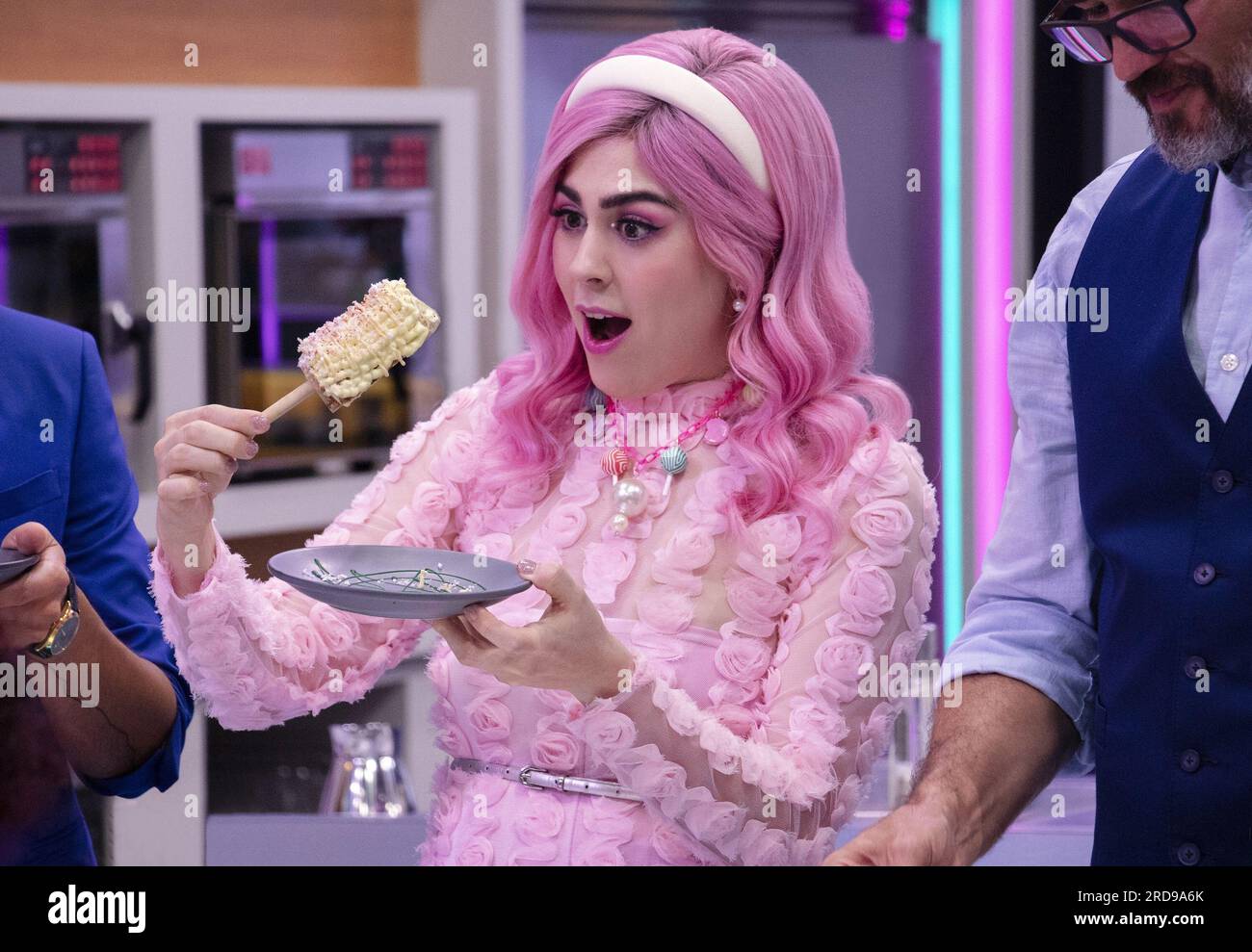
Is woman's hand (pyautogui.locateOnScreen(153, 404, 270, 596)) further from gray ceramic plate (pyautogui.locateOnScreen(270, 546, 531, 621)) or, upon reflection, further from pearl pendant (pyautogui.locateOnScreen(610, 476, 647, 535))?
pearl pendant (pyautogui.locateOnScreen(610, 476, 647, 535))

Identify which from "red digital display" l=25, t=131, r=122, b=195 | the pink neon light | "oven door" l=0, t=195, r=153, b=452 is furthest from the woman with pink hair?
"red digital display" l=25, t=131, r=122, b=195

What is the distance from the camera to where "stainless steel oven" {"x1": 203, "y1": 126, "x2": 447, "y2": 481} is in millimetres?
2837

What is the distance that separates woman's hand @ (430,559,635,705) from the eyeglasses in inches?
27.1

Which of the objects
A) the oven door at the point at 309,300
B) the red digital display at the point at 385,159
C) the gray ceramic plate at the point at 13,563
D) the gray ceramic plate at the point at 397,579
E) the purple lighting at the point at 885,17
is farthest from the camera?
the red digital display at the point at 385,159

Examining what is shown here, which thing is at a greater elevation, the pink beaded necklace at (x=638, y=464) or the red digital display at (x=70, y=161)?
the red digital display at (x=70, y=161)

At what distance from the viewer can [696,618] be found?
1.48 meters

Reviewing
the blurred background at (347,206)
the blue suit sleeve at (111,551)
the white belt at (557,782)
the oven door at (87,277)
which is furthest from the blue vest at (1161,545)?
the oven door at (87,277)

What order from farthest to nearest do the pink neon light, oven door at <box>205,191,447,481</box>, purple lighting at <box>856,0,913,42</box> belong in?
oven door at <box>205,191,447,481</box> < purple lighting at <box>856,0,913,42</box> < the pink neon light

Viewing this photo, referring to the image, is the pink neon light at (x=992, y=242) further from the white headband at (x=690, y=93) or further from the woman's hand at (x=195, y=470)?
the woman's hand at (x=195, y=470)

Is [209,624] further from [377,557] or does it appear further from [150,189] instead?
[150,189]

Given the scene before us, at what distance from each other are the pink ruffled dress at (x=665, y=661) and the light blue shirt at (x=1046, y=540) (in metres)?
0.09

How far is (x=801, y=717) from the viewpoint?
1412 mm

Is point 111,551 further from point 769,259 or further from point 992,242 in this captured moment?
point 992,242

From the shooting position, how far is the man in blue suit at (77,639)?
150 centimetres
